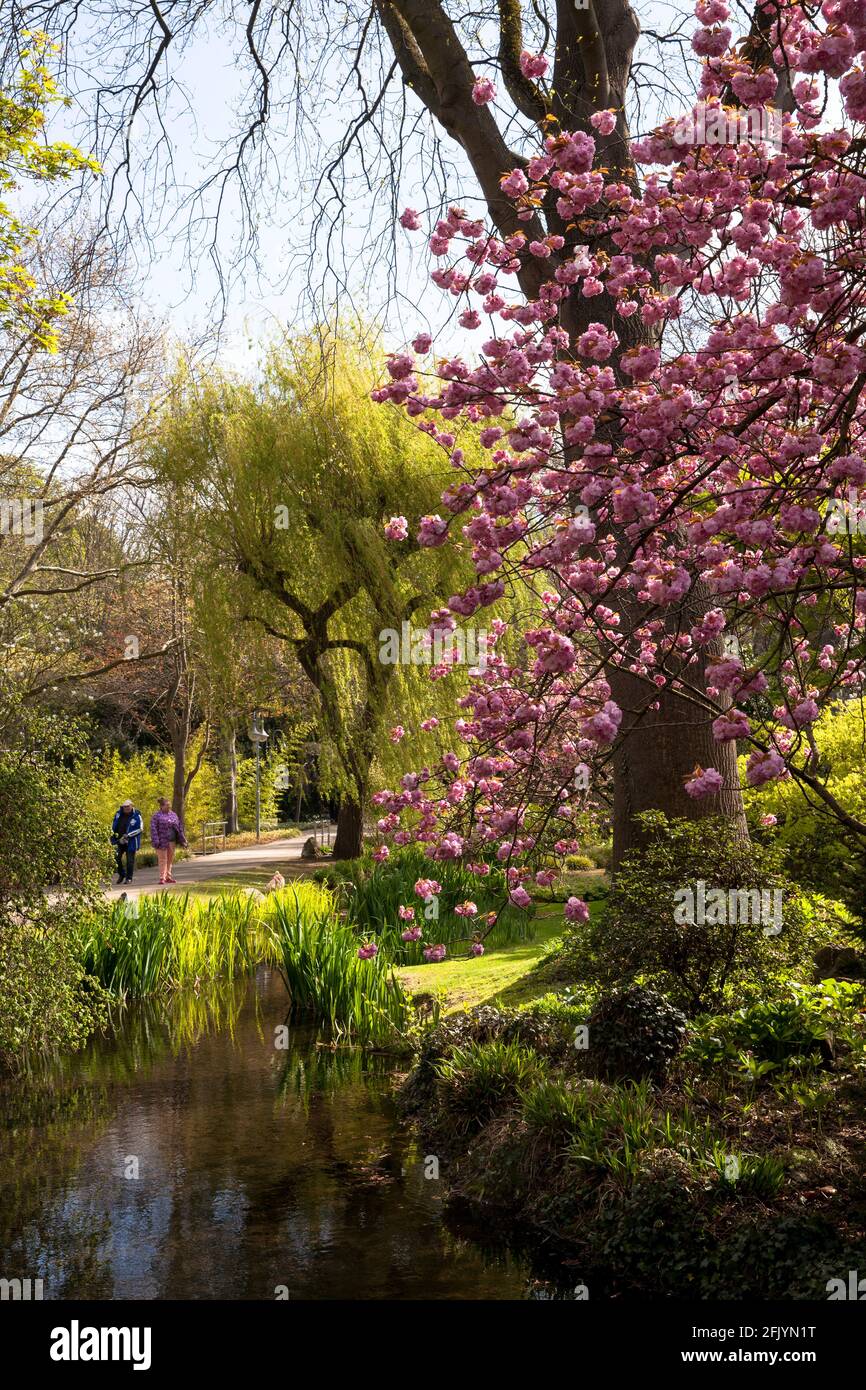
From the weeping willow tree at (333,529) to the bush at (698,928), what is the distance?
32.9ft

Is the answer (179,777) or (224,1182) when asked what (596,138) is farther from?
(179,777)

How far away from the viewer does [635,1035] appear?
6.05 metres

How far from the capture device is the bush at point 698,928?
643 cm

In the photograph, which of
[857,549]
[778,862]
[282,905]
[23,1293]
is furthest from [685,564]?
[282,905]

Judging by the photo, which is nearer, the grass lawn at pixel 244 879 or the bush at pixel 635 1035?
the bush at pixel 635 1035

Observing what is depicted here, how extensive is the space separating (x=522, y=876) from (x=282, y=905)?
5.78 meters

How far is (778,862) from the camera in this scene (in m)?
6.63

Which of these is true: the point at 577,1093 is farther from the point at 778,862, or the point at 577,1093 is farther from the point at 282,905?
the point at 282,905

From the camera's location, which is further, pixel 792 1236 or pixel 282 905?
pixel 282 905
